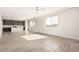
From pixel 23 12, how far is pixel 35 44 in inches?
27.7

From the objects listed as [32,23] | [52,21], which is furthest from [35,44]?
[52,21]

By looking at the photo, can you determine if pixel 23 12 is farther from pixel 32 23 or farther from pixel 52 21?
pixel 52 21

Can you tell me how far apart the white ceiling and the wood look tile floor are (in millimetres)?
345

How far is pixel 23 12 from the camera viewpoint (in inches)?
67.3

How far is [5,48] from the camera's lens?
1679 mm

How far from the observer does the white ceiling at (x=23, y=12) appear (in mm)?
1637

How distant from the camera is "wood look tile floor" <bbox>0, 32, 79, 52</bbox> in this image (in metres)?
1.69

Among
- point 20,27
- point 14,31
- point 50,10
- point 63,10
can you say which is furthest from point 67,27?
point 14,31

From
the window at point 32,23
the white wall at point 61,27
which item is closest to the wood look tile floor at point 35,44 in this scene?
the white wall at point 61,27

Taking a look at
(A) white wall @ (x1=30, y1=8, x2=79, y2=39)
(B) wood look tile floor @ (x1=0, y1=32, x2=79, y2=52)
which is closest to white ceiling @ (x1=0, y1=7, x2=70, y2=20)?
(A) white wall @ (x1=30, y1=8, x2=79, y2=39)
